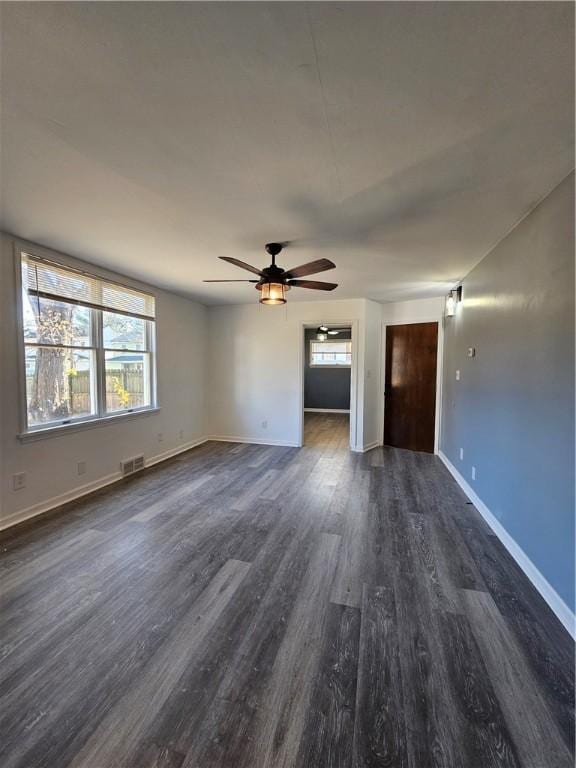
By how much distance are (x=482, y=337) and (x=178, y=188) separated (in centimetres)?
294

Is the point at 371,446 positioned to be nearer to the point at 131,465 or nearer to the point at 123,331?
the point at 131,465

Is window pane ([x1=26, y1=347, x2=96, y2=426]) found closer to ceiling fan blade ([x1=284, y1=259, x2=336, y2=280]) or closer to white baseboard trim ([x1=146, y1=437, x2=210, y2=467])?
white baseboard trim ([x1=146, y1=437, x2=210, y2=467])

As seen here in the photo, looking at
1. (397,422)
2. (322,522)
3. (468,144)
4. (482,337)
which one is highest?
(468,144)

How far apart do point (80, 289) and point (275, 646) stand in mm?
3599

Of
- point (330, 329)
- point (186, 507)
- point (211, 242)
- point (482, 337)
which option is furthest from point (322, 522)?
point (330, 329)

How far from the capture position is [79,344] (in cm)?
338

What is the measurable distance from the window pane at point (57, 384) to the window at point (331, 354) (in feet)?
22.0

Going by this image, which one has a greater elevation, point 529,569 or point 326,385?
point 326,385

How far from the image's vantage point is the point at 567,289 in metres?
1.78

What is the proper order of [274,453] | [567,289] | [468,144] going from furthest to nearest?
[274,453] → [567,289] → [468,144]

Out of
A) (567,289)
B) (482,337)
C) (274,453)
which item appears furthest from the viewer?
(274,453)

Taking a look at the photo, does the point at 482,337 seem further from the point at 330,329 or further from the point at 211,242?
the point at 330,329

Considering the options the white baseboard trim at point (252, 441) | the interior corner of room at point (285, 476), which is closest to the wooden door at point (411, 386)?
the interior corner of room at point (285, 476)

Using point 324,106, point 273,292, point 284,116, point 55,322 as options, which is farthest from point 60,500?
point 324,106
